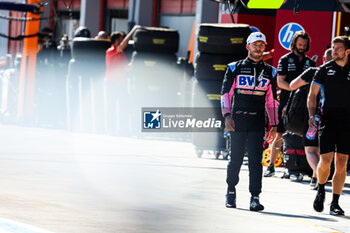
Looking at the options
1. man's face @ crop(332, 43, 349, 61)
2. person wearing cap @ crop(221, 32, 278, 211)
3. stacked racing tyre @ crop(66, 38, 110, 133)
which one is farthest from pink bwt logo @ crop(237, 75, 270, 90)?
stacked racing tyre @ crop(66, 38, 110, 133)

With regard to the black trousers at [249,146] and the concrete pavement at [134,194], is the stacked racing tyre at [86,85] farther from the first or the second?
the black trousers at [249,146]

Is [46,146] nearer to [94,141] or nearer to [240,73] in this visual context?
[94,141]

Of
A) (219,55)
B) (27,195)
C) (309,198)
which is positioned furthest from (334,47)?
(219,55)

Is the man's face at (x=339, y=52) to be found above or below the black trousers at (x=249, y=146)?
above

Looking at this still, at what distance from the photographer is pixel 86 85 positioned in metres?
19.2

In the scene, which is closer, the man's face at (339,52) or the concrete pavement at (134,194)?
the concrete pavement at (134,194)

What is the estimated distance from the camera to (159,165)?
43.4 feet

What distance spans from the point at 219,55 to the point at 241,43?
442mm

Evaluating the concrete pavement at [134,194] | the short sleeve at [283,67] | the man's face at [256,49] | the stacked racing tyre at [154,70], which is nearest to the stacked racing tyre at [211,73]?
the concrete pavement at [134,194]

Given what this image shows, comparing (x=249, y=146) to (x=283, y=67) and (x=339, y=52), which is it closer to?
(x=339, y=52)

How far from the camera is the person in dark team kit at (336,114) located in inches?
371

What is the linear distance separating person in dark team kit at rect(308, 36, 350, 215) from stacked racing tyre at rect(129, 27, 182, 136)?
8706 millimetres

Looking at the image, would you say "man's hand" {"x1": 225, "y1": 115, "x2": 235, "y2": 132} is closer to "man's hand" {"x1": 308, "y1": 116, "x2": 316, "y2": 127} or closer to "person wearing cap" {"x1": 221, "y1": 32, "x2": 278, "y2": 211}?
"person wearing cap" {"x1": 221, "y1": 32, "x2": 278, "y2": 211}

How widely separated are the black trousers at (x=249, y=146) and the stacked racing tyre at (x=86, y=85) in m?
9.55
